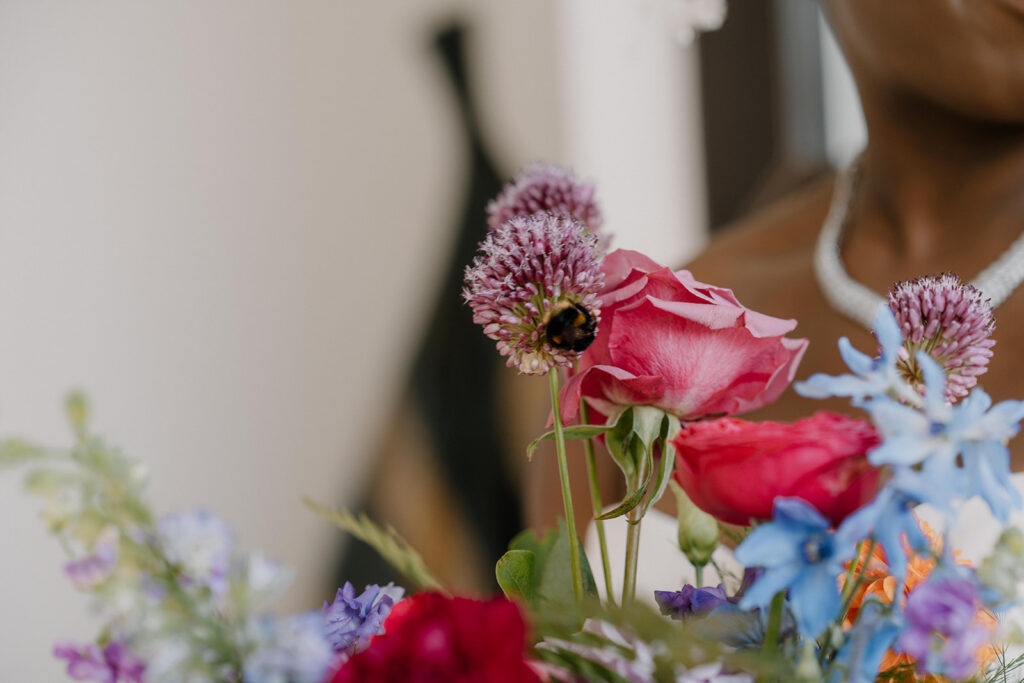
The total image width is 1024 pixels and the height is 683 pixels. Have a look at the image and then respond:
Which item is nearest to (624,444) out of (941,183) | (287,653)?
(287,653)

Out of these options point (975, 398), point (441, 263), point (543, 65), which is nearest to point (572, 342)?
point (975, 398)

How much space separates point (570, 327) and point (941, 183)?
44 centimetres

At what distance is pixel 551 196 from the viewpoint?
0.27 m

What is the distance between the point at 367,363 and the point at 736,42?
0.73 meters

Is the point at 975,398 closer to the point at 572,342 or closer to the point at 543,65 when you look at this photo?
the point at 572,342

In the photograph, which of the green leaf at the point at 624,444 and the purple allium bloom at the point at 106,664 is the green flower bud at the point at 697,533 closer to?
the green leaf at the point at 624,444

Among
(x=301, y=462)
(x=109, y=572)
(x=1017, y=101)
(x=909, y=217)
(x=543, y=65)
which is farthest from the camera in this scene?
(x=543, y=65)

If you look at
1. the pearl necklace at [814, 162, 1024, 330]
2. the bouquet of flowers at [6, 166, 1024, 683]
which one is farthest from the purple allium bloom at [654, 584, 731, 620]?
the pearl necklace at [814, 162, 1024, 330]

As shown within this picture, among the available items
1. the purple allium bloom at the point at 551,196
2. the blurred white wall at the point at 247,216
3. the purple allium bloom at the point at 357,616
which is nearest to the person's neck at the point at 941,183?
the purple allium bloom at the point at 551,196

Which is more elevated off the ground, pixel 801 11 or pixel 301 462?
pixel 801 11

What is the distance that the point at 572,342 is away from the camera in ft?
0.64

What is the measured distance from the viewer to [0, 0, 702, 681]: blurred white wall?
3.70ft

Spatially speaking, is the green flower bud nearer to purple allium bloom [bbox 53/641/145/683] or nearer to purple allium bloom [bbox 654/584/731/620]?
purple allium bloom [bbox 654/584/731/620]

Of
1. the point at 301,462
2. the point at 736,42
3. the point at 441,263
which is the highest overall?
the point at 736,42
